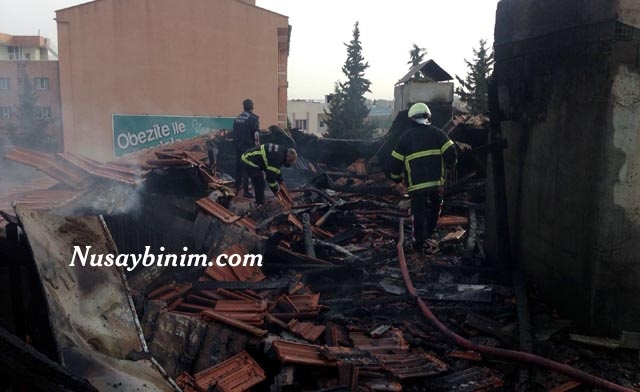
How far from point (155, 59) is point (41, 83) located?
22.0 metres

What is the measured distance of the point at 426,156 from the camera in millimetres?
6312

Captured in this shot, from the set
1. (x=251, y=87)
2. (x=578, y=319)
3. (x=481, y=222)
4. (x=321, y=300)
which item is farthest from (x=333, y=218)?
(x=251, y=87)

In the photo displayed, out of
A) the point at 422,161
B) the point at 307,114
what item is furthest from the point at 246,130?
the point at 307,114

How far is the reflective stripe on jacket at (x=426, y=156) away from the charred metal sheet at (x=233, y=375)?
3.38 m

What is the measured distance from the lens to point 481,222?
844 centimetres

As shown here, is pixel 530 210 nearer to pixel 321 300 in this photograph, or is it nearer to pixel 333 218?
pixel 321 300

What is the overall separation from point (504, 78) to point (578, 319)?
111 inches

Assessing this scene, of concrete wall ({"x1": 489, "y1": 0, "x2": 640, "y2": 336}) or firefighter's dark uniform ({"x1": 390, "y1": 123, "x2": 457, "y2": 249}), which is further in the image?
firefighter's dark uniform ({"x1": 390, "y1": 123, "x2": 457, "y2": 249})

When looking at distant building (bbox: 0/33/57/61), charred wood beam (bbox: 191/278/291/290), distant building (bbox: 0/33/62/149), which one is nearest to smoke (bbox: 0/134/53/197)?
charred wood beam (bbox: 191/278/291/290)

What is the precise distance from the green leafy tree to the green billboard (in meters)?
15.4

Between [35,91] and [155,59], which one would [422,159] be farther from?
[35,91]

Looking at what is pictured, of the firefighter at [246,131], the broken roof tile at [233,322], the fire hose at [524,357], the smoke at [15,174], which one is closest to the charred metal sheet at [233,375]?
the broken roof tile at [233,322]

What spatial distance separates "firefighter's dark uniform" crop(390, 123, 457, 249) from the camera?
20.7ft

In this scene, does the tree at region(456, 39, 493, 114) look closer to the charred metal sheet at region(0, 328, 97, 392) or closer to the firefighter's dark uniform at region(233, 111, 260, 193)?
the firefighter's dark uniform at region(233, 111, 260, 193)
